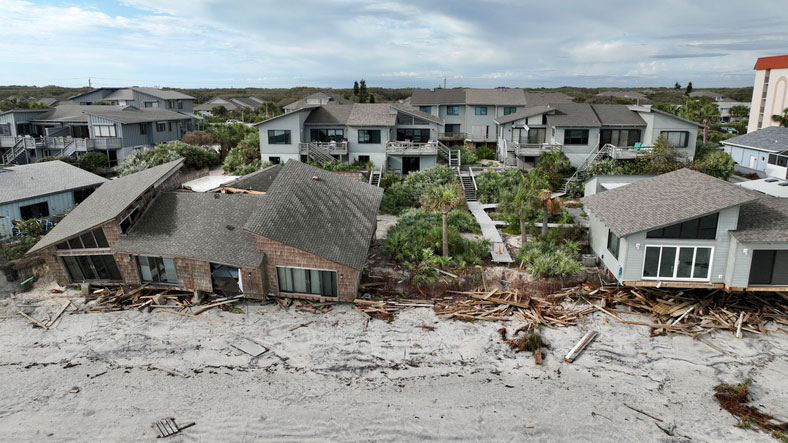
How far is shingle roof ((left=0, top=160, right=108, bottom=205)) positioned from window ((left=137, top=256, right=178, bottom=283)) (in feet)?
36.2

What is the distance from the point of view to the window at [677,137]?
3994 centimetres

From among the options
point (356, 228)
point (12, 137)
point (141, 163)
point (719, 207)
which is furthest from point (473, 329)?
point (12, 137)

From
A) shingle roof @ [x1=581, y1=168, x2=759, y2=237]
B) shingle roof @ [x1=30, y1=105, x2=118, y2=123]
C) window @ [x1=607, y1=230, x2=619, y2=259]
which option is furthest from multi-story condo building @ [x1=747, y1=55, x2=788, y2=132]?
shingle roof @ [x1=30, y1=105, x2=118, y2=123]

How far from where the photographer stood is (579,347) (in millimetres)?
17594

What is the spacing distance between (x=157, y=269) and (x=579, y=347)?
17.8 metres

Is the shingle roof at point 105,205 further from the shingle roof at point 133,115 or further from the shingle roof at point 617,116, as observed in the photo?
the shingle roof at point 617,116

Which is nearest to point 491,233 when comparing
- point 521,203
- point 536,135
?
point 521,203

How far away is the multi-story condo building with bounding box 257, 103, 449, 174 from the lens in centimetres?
4175

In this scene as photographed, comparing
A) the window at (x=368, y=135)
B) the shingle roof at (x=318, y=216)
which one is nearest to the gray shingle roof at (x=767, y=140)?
the window at (x=368, y=135)

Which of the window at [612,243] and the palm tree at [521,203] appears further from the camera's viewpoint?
the palm tree at [521,203]

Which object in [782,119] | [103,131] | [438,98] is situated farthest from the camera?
[438,98]

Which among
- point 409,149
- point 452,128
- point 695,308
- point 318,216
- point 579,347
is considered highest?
point 452,128

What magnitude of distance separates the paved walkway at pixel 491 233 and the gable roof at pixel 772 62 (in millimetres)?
50138

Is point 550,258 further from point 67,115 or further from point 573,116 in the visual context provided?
point 67,115
